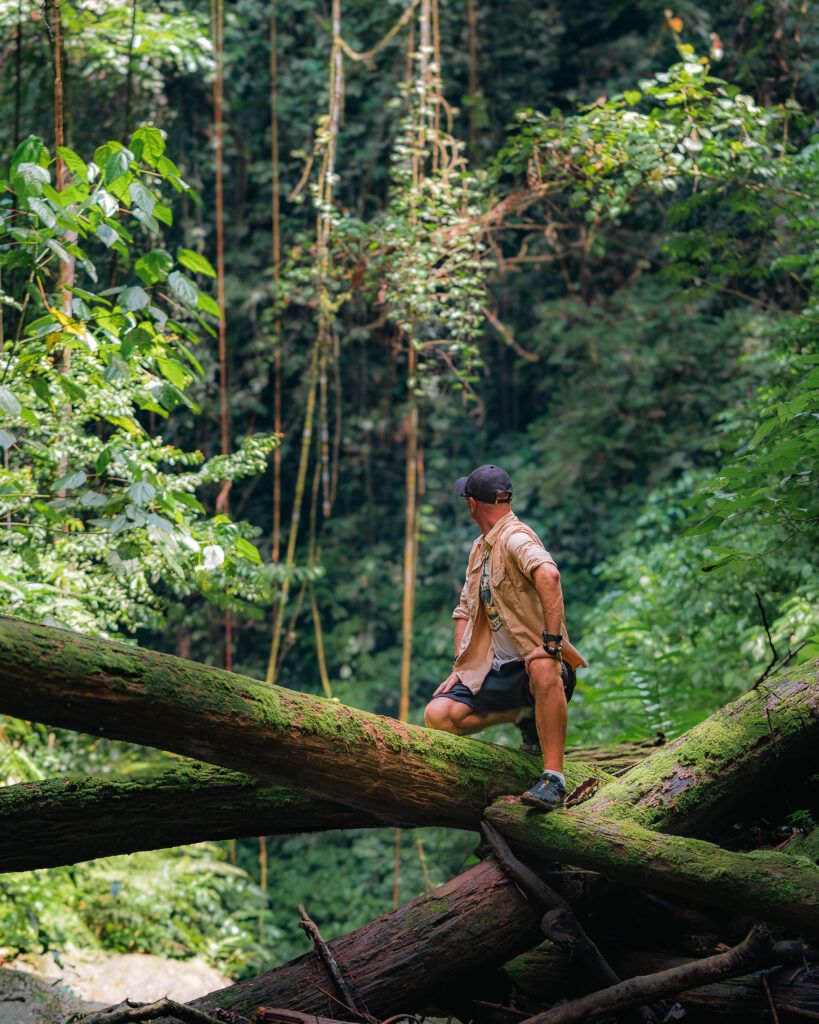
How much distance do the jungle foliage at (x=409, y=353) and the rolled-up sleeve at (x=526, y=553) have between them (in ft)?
4.02

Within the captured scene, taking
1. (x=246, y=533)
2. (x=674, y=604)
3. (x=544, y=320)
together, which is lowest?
(x=674, y=604)

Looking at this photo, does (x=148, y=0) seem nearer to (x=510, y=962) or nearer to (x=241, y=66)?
(x=241, y=66)

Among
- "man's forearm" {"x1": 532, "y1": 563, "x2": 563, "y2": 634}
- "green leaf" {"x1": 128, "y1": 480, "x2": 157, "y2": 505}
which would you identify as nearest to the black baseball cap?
"man's forearm" {"x1": 532, "y1": 563, "x2": 563, "y2": 634}

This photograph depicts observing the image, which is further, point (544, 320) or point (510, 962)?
point (544, 320)

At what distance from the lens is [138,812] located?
346 centimetres

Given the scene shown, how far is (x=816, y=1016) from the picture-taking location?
131 inches

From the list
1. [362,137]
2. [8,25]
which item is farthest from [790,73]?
[8,25]

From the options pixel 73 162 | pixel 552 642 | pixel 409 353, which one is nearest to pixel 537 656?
pixel 552 642

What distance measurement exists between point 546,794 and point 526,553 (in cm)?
84

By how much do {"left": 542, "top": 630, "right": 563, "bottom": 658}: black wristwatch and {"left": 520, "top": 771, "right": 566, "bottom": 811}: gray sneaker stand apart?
0.42m

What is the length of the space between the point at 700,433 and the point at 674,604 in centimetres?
275

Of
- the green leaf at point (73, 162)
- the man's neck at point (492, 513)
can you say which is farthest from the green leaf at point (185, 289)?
the man's neck at point (492, 513)

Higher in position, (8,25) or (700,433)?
(8,25)

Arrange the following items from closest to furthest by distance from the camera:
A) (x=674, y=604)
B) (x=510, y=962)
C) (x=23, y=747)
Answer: (x=510, y=962) < (x=23, y=747) < (x=674, y=604)
